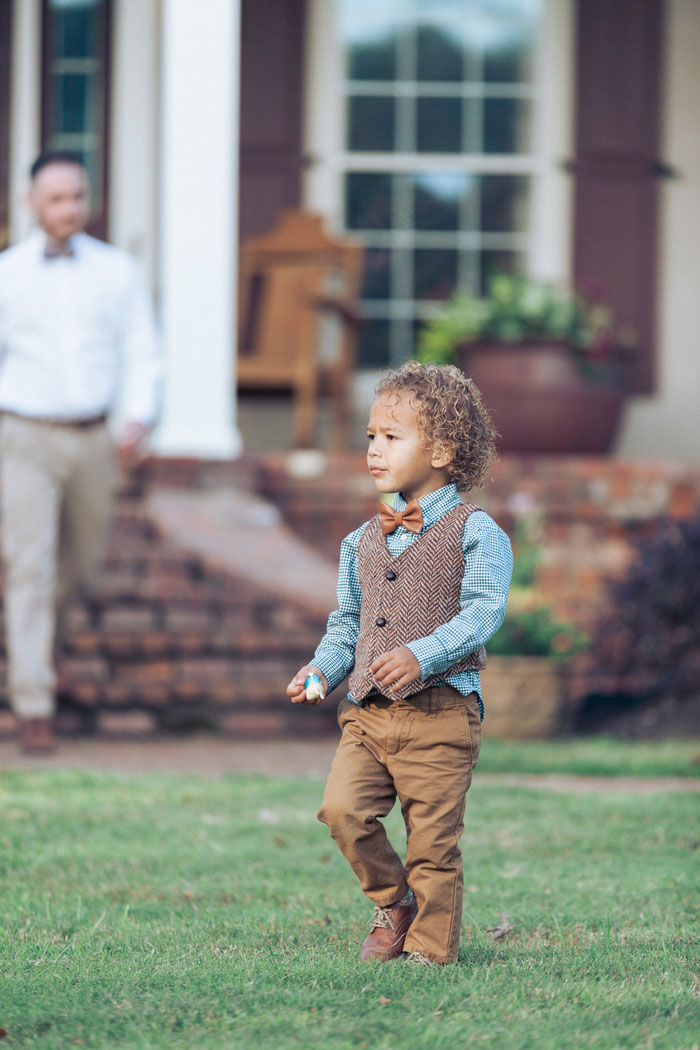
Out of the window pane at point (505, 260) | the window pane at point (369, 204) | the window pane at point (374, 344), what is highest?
the window pane at point (369, 204)

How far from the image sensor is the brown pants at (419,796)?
257cm

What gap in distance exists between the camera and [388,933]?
2648 mm

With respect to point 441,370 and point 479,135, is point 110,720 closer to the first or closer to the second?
point 441,370

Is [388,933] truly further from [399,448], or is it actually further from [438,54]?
[438,54]

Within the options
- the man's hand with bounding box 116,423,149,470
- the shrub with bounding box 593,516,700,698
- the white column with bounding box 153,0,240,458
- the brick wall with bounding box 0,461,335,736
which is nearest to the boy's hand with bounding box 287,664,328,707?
the man's hand with bounding box 116,423,149,470

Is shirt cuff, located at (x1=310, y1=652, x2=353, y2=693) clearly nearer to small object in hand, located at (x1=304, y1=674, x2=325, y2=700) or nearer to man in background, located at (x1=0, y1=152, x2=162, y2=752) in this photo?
small object in hand, located at (x1=304, y1=674, x2=325, y2=700)

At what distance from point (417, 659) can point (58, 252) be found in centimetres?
337

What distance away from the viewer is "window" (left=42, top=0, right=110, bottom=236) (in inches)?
340

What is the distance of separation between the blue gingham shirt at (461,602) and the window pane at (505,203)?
671cm

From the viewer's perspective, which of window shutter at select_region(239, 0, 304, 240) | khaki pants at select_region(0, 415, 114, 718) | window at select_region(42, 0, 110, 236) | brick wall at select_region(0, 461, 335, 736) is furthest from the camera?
window shutter at select_region(239, 0, 304, 240)

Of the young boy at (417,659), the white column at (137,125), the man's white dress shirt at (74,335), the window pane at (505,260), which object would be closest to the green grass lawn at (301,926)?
the young boy at (417,659)

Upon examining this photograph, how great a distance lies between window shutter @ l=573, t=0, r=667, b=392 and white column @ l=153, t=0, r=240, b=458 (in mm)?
2613

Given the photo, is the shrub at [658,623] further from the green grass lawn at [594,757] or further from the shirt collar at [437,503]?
the shirt collar at [437,503]

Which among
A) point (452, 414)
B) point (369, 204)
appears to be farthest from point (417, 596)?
point (369, 204)
